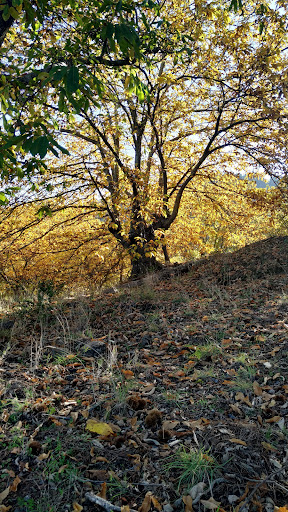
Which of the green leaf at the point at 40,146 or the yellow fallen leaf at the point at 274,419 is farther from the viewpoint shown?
the yellow fallen leaf at the point at 274,419

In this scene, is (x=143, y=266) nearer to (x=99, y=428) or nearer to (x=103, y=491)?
(x=99, y=428)

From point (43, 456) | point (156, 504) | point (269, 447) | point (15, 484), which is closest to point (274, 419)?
point (269, 447)

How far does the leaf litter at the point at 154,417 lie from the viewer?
1.77m

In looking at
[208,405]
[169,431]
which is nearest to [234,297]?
[208,405]

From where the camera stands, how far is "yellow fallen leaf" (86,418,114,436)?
2229mm

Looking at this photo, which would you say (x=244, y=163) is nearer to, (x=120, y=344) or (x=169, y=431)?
(x=120, y=344)

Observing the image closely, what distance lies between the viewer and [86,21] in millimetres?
3191

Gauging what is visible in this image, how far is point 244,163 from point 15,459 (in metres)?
9.28

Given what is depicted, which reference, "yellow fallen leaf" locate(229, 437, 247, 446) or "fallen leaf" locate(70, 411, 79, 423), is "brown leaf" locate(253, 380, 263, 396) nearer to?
"yellow fallen leaf" locate(229, 437, 247, 446)

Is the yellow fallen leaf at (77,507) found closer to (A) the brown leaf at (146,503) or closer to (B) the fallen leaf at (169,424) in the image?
(A) the brown leaf at (146,503)

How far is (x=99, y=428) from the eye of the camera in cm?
Answer: 226

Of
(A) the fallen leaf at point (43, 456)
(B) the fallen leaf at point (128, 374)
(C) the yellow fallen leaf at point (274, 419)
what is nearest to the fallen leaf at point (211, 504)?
(C) the yellow fallen leaf at point (274, 419)

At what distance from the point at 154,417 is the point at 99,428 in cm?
40

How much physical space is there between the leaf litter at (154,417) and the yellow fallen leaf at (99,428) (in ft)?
0.04
